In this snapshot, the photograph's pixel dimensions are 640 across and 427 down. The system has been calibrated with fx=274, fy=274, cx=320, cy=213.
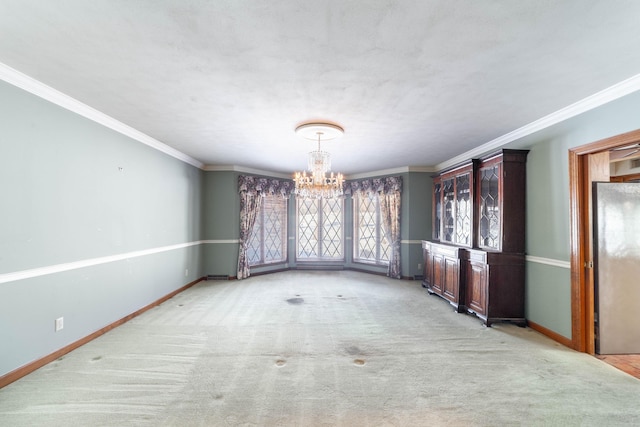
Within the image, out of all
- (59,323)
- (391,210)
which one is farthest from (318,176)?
(59,323)

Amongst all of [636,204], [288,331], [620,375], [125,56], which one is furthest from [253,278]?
[636,204]

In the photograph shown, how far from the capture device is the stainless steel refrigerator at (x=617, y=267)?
2.84 metres

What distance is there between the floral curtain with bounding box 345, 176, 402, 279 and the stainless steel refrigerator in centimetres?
358

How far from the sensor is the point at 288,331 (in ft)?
10.8

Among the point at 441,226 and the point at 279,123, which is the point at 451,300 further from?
the point at 279,123

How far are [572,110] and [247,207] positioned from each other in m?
5.48

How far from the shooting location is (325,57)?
2.00 metres

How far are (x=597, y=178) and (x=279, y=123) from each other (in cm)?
355

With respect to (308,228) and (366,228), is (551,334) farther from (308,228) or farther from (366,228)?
(308,228)

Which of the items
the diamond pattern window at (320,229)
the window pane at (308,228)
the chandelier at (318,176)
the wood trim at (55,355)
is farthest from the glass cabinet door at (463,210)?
the wood trim at (55,355)

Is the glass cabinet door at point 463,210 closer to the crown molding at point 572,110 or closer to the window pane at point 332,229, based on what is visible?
the crown molding at point 572,110

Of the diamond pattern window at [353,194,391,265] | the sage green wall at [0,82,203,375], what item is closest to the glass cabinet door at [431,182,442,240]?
the diamond pattern window at [353,194,391,265]

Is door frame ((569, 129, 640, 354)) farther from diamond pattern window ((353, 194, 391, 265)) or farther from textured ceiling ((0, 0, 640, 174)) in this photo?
diamond pattern window ((353, 194, 391, 265))

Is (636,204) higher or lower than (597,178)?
lower
